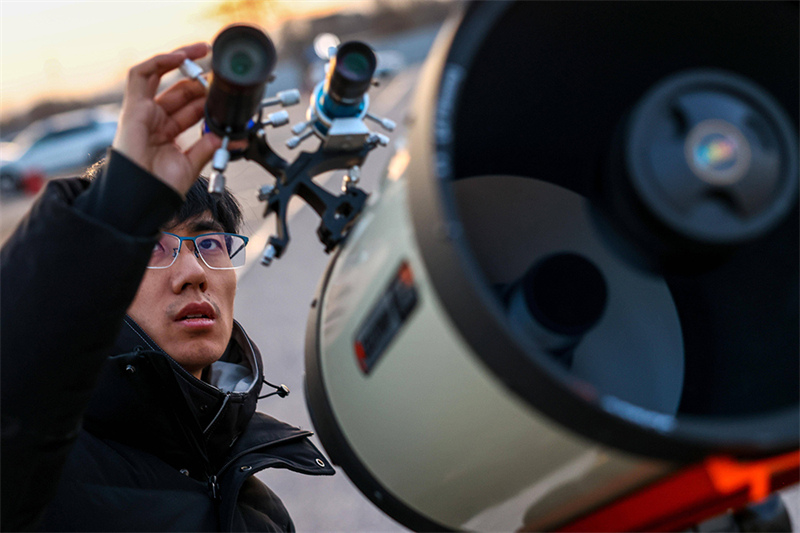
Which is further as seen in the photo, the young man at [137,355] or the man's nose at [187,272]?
the man's nose at [187,272]

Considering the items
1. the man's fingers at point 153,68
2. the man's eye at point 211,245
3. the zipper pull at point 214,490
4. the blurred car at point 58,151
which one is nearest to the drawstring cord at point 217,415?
the zipper pull at point 214,490

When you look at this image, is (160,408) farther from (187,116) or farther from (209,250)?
(187,116)

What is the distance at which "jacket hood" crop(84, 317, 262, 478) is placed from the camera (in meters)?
1.37

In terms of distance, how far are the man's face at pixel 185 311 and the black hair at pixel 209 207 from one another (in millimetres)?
67

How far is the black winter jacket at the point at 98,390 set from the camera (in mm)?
979

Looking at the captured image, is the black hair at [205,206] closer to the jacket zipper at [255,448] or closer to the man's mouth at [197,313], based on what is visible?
the man's mouth at [197,313]

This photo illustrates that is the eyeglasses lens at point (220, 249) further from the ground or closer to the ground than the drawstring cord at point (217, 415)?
further from the ground

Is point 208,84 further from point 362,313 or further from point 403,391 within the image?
point 403,391

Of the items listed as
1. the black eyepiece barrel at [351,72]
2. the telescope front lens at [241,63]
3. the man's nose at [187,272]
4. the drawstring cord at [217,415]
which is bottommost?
the drawstring cord at [217,415]

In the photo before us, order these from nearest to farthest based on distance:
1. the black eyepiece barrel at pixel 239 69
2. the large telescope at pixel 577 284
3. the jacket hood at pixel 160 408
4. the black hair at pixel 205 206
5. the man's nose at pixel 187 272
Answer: the large telescope at pixel 577 284 → the black eyepiece barrel at pixel 239 69 → the jacket hood at pixel 160 408 → the man's nose at pixel 187 272 → the black hair at pixel 205 206

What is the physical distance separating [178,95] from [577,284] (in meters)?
0.74

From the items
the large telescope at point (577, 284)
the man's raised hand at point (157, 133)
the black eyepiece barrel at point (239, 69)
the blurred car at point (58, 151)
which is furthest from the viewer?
the blurred car at point (58, 151)

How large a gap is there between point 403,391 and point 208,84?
0.55 metres

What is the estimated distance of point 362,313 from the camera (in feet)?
3.14
